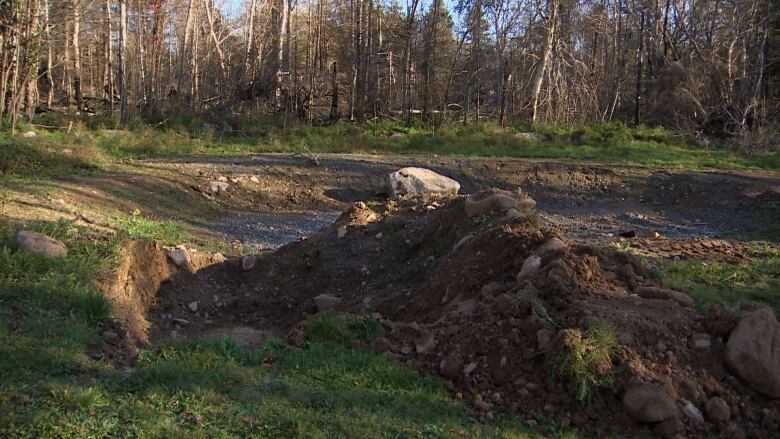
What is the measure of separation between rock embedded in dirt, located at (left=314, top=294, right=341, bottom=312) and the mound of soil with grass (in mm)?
26

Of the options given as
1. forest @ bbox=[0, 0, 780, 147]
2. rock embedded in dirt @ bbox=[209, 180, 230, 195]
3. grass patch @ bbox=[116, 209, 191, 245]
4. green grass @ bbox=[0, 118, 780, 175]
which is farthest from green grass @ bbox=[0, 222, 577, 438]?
forest @ bbox=[0, 0, 780, 147]

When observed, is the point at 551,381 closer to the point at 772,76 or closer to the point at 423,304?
the point at 423,304

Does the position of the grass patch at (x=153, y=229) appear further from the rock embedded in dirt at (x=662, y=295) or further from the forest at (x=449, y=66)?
the forest at (x=449, y=66)

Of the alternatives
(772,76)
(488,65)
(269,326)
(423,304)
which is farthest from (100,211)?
(772,76)

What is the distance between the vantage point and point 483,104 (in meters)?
31.0

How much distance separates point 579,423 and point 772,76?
27.4m

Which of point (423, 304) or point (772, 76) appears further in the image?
point (772, 76)

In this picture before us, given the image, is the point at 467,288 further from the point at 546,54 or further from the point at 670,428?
the point at 546,54

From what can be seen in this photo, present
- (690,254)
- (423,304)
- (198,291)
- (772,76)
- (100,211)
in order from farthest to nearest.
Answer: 1. (772,76)
2. (100,211)
3. (690,254)
4. (198,291)
5. (423,304)

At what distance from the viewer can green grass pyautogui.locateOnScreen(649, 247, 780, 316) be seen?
5.76 meters

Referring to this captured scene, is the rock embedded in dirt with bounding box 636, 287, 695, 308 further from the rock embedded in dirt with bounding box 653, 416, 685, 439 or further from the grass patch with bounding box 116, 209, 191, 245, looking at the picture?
the grass patch with bounding box 116, 209, 191, 245

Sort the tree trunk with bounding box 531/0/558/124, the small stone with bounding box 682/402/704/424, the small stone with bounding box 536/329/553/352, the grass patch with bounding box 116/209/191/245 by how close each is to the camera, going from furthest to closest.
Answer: the tree trunk with bounding box 531/0/558/124 → the grass patch with bounding box 116/209/191/245 → the small stone with bounding box 536/329/553/352 → the small stone with bounding box 682/402/704/424

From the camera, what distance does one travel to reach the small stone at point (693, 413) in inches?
150

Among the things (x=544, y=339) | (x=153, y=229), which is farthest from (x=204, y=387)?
(x=153, y=229)
